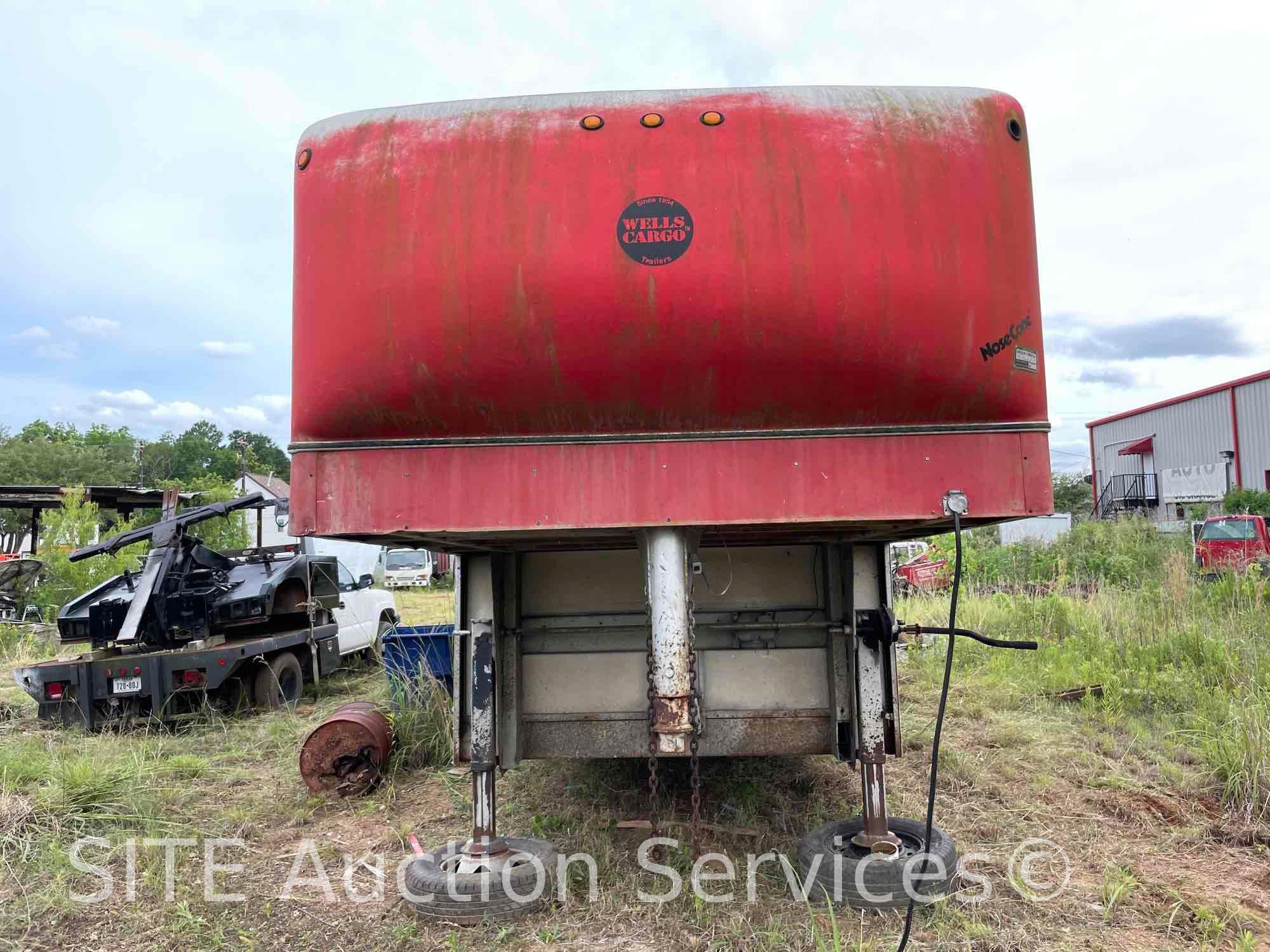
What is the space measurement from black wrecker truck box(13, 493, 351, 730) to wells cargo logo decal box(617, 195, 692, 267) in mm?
6169

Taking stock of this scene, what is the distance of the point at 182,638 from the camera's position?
7820 mm

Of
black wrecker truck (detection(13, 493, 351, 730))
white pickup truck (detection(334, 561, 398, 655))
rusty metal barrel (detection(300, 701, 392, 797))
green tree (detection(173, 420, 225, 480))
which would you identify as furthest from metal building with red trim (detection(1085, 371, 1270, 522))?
green tree (detection(173, 420, 225, 480))

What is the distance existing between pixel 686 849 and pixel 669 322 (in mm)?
2709

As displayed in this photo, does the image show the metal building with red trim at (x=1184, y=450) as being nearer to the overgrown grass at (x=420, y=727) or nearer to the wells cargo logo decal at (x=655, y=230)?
the overgrown grass at (x=420, y=727)

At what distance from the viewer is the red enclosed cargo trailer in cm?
296

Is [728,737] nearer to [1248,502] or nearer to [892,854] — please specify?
[892,854]

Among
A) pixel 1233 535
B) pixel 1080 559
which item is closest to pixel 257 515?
pixel 1080 559

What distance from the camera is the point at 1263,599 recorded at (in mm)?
8148

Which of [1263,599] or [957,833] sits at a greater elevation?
[1263,599]

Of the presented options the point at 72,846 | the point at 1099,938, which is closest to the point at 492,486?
the point at 1099,938

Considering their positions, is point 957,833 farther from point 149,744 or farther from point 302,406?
point 149,744

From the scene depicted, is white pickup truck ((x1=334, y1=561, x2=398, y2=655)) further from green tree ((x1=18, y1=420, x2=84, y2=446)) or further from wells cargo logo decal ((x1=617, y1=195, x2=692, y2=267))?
green tree ((x1=18, y1=420, x2=84, y2=446))

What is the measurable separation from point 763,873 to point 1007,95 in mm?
3370

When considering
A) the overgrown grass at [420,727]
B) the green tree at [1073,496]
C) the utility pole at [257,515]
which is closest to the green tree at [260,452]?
the utility pole at [257,515]
